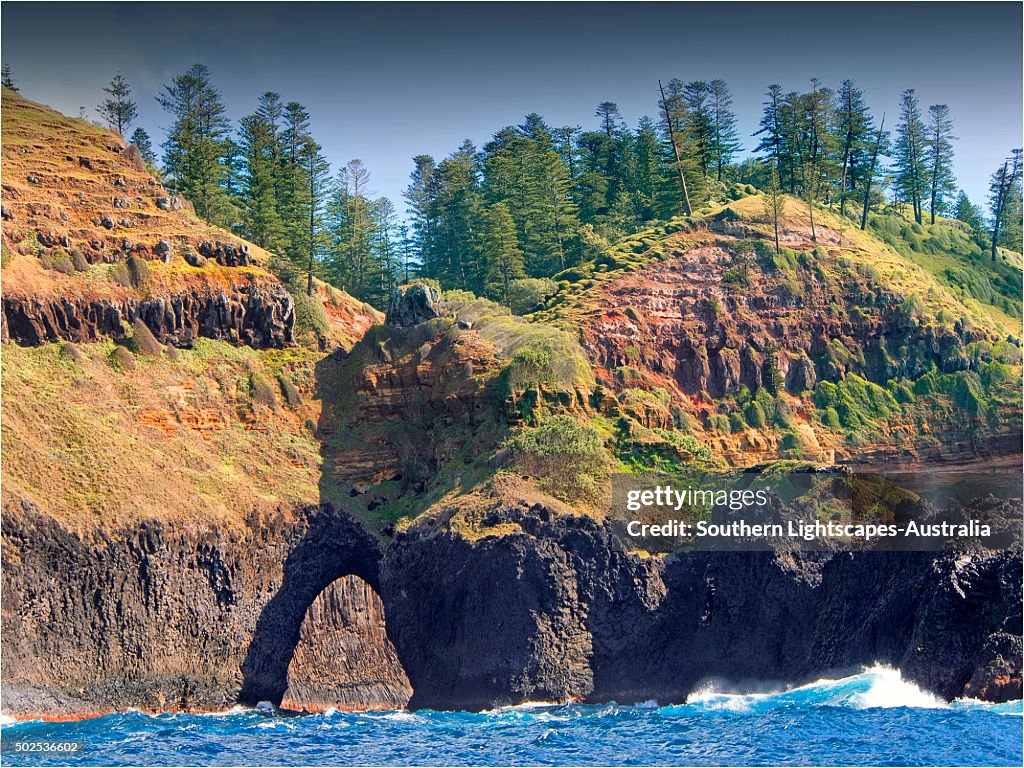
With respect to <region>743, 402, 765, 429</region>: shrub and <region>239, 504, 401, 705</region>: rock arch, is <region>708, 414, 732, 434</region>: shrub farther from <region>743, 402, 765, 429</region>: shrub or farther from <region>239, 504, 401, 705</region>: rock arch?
<region>239, 504, 401, 705</region>: rock arch

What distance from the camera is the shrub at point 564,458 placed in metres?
57.4

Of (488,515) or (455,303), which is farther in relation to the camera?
(455,303)

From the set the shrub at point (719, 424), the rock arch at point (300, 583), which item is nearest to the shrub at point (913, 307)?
the shrub at point (719, 424)

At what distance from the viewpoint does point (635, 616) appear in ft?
179

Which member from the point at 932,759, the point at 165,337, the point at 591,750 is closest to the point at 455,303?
the point at 165,337

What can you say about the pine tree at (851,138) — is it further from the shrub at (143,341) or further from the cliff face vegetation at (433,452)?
the shrub at (143,341)

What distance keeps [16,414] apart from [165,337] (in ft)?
31.8

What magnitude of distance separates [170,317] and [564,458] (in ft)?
68.5

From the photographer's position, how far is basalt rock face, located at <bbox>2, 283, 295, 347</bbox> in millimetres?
60344

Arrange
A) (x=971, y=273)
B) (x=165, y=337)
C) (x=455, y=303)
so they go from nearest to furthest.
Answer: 1. (x=165, y=337)
2. (x=455, y=303)
3. (x=971, y=273)

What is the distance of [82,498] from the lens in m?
54.4

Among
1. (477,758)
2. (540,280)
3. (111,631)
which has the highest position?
(540,280)

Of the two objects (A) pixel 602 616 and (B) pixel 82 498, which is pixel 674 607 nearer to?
(A) pixel 602 616

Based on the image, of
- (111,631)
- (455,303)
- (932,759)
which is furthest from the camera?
(455,303)
